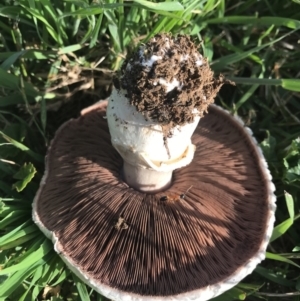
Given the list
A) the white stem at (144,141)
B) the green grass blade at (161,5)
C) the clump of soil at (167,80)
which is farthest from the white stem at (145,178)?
the green grass blade at (161,5)

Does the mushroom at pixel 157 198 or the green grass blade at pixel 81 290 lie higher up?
the mushroom at pixel 157 198

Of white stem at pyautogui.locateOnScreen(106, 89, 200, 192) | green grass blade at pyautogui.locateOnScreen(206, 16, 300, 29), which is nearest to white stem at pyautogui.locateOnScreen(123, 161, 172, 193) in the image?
white stem at pyautogui.locateOnScreen(106, 89, 200, 192)

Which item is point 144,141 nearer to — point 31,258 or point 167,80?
point 167,80

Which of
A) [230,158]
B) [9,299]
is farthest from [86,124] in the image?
[9,299]

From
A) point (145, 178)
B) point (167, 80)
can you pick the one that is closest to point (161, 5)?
point (167, 80)

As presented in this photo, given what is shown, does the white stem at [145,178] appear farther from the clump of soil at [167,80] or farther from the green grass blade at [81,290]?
the green grass blade at [81,290]

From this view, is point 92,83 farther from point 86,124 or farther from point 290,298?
point 290,298
